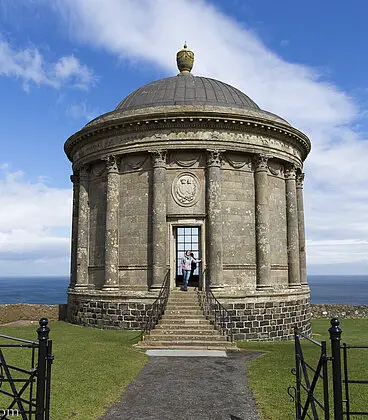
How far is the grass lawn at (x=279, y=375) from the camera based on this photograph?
755cm

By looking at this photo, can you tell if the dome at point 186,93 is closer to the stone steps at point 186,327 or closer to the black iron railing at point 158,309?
the black iron railing at point 158,309

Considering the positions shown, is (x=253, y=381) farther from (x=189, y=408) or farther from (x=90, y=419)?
(x=90, y=419)

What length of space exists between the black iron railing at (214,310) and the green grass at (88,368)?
2.71m

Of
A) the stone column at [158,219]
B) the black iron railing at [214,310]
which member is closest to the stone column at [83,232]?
the stone column at [158,219]

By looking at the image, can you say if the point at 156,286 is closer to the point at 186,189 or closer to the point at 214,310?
the point at 214,310

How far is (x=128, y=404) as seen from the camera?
779cm

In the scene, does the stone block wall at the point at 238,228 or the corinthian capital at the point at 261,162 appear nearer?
the stone block wall at the point at 238,228

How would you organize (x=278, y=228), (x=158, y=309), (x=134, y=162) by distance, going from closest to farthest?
(x=158, y=309)
(x=134, y=162)
(x=278, y=228)

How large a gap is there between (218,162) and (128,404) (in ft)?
38.7

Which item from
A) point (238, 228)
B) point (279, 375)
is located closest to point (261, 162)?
point (238, 228)

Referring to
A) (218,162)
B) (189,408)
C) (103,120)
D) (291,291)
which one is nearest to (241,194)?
(218,162)

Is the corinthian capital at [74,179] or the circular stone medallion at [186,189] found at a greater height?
the corinthian capital at [74,179]

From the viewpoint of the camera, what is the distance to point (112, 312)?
58.8ft

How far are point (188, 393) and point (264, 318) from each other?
945cm
